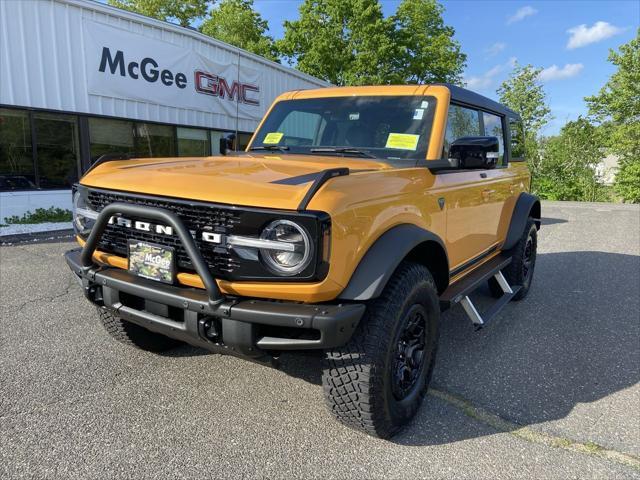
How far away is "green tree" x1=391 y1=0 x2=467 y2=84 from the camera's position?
2466 centimetres

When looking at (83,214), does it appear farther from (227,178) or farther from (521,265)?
(521,265)

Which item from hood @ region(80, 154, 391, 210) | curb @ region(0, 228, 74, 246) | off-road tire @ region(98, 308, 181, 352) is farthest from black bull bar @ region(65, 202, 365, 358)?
curb @ region(0, 228, 74, 246)

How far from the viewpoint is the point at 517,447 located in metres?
2.25

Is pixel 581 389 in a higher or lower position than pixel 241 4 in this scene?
lower

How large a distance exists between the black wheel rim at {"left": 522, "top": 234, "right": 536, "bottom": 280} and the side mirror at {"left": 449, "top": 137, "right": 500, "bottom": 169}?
2.05m

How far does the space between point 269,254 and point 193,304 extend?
396mm

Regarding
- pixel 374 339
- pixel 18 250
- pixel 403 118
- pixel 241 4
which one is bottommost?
pixel 18 250

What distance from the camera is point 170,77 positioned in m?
10.9

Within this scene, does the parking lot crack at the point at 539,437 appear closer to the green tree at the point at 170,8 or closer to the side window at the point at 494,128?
the side window at the point at 494,128

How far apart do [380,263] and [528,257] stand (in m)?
3.43

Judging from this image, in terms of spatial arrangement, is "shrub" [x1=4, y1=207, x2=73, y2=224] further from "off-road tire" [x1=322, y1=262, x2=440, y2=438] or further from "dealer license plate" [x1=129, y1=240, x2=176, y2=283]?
"off-road tire" [x1=322, y1=262, x2=440, y2=438]

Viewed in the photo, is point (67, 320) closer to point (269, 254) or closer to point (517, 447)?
point (269, 254)

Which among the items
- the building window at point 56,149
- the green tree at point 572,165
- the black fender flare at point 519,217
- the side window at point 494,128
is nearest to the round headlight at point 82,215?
the side window at point 494,128

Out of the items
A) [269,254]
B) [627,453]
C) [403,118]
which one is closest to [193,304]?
[269,254]
